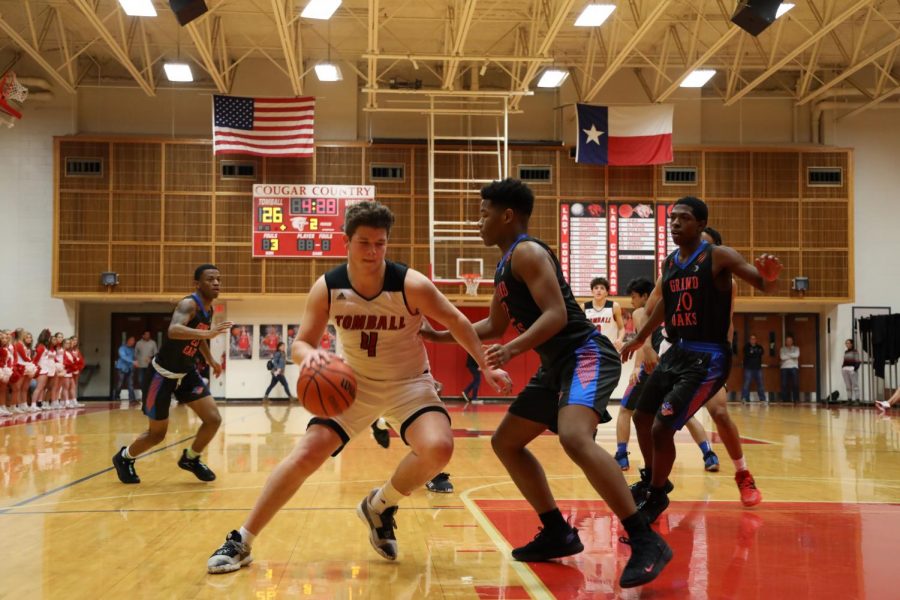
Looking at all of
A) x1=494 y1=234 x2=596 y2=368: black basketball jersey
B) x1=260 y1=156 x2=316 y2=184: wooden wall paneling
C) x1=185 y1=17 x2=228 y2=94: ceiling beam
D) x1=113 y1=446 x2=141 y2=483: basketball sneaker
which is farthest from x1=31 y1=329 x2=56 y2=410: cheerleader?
x1=494 y1=234 x2=596 y2=368: black basketball jersey

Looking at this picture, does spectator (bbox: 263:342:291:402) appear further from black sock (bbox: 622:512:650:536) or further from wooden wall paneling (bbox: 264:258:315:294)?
black sock (bbox: 622:512:650:536)

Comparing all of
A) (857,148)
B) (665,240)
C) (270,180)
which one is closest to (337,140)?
(270,180)

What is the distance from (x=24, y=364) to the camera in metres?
18.0

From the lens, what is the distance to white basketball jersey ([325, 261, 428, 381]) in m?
4.47

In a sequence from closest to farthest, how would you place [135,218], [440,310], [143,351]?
[440,310]
[135,218]
[143,351]

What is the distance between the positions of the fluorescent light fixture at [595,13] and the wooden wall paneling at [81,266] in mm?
12777

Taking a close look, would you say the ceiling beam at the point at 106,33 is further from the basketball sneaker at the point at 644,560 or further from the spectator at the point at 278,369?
the basketball sneaker at the point at 644,560

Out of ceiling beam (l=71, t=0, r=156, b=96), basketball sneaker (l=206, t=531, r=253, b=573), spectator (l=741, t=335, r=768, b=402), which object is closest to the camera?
basketball sneaker (l=206, t=531, r=253, b=573)

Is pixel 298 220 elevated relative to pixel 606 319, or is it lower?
elevated

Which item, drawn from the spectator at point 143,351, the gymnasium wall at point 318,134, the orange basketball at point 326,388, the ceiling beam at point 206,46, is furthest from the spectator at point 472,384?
the orange basketball at point 326,388

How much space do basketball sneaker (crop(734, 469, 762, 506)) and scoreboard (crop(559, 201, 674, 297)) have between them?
16.0m

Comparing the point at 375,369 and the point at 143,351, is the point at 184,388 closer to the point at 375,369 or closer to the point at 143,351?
Answer: the point at 375,369

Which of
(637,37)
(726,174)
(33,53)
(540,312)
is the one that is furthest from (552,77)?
(540,312)

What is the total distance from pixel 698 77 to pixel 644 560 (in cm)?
1910
